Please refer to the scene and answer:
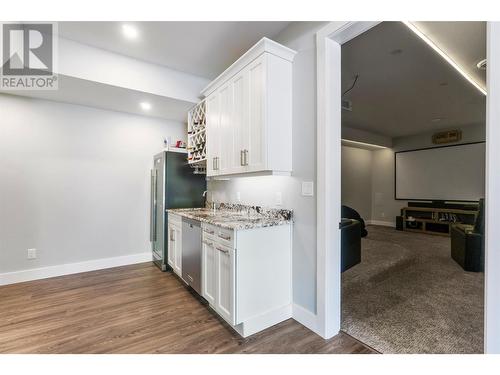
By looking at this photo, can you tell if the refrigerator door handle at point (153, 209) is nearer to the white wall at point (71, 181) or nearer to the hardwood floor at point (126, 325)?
the white wall at point (71, 181)

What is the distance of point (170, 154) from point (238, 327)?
8.14 feet

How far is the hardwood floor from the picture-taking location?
72.7 inches

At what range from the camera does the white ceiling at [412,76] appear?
2535 millimetres

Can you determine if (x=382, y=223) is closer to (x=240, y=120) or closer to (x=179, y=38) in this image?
(x=240, y=120)

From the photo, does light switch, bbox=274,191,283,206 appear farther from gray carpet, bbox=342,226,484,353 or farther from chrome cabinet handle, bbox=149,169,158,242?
chrome cabinet handle, bbox=149,169,158,242

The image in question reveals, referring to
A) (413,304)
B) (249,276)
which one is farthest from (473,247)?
(249,276)

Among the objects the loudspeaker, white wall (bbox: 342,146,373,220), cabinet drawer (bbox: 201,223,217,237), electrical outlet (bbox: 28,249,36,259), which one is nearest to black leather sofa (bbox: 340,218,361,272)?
cabinet drawer (bbox: 201,223,217,237)

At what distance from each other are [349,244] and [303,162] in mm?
2002

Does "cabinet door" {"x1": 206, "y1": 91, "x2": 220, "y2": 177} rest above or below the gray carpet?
above

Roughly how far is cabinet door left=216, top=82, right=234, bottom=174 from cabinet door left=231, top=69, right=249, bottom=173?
64 mm

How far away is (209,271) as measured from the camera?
2334 millimetres

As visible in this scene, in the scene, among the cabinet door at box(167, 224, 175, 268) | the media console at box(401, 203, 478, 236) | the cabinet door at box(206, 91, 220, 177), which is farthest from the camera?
the media console at box(401, 203, 478, 236)

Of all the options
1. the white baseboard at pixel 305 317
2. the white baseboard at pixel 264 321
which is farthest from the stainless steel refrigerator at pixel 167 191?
the white baseboard at pixel 305 317
